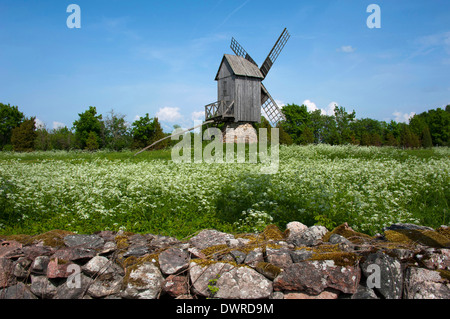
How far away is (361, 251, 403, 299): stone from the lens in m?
3.64

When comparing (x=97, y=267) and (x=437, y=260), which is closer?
(x=437, y=260)

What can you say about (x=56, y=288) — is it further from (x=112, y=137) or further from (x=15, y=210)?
(x=112, y=137)

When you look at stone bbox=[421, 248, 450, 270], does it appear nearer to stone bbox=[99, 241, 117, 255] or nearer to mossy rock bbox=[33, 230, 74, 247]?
stone bbox=[99, 241, 117, 255]

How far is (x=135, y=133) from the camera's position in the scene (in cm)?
4300

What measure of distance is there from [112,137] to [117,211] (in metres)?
43.0

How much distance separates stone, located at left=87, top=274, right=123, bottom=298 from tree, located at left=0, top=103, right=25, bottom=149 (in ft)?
194

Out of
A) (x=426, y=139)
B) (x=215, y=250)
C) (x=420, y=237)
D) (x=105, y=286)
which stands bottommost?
(x=105, y=286)

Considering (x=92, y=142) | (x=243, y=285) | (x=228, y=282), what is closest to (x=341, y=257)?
(x=243, y=285)

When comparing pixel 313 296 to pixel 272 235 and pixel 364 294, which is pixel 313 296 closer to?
pixel 364 294

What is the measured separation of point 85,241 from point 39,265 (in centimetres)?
89

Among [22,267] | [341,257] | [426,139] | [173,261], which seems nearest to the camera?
[341,257]

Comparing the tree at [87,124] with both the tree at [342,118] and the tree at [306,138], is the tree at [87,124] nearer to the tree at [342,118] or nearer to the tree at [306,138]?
the tree at [306,138]
